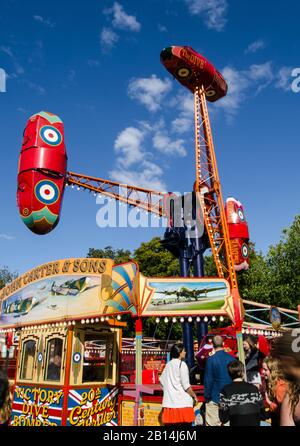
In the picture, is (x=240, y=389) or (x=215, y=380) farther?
(x=215, y=380)

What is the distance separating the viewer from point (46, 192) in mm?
13656

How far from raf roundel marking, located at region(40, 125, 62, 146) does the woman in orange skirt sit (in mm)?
10378

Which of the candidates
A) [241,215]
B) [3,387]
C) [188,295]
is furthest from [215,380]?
[241,215]

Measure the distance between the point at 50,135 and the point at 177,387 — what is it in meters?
10.8

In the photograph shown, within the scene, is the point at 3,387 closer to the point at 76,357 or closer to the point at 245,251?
the point at 76,357

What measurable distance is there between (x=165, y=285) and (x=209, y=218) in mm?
10028

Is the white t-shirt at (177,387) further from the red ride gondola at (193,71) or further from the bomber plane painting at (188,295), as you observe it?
the red ride gondola at (193,71)

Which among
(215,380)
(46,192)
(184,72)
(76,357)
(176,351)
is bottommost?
(215,380)

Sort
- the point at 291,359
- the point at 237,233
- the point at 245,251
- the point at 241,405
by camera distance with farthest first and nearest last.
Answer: the point at 245,251 < the point at 237,233 < the point at 241,405 < the point at 291,359

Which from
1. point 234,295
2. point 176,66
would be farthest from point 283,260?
point 234,295

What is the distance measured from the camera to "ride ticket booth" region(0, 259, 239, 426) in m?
9.14

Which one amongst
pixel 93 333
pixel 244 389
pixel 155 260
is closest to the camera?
pixel 244 389

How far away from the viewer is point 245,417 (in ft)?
13.4
